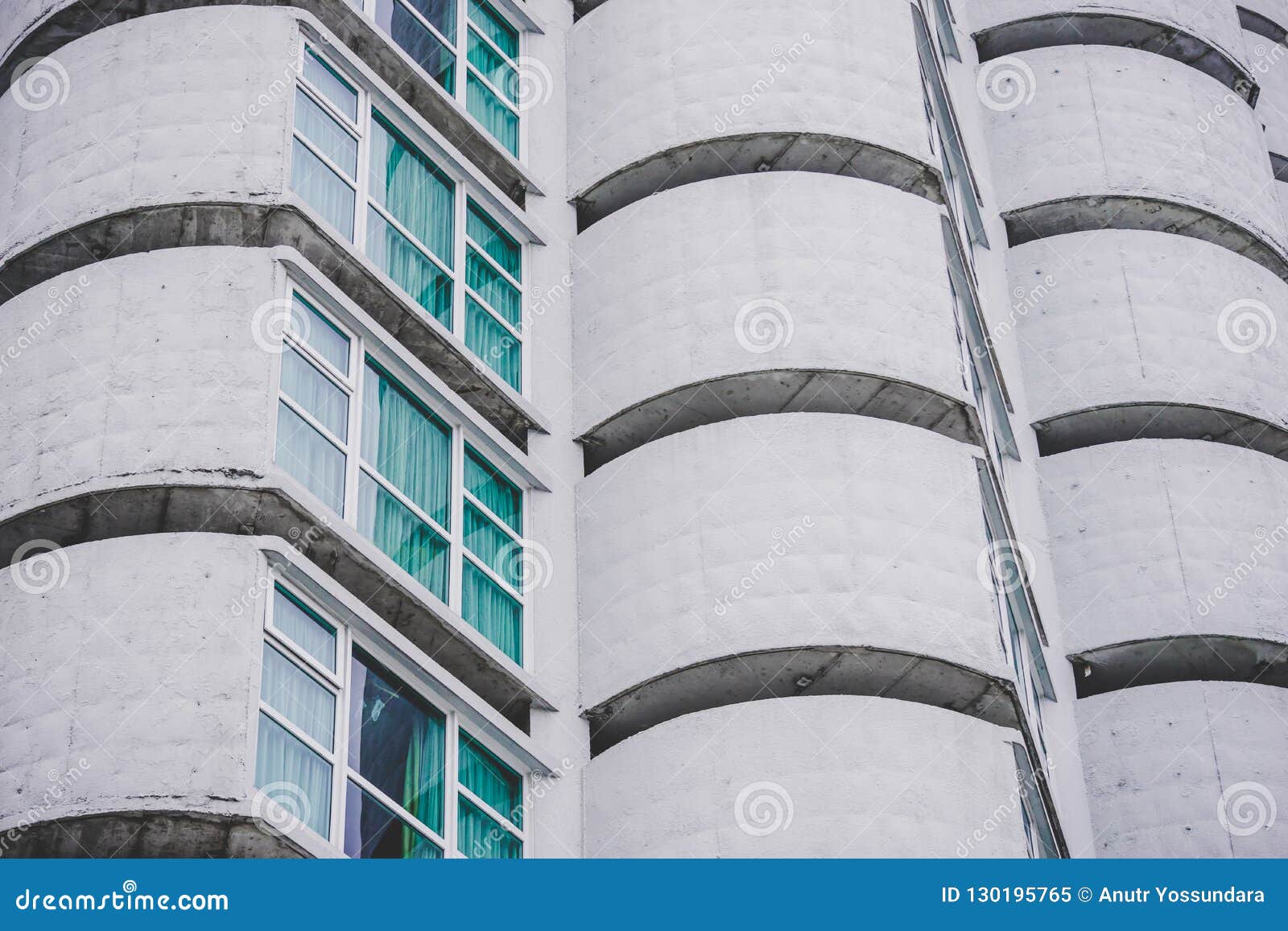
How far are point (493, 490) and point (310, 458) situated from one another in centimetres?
321

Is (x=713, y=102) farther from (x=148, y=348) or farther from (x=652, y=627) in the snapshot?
(x=148, y=348)

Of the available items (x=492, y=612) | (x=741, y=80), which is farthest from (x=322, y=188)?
(x=741, y=80)

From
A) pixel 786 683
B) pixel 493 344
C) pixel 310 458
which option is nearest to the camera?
pixel 310 458

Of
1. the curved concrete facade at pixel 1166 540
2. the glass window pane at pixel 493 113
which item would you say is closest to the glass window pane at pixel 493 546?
the glass window pane at pixel 493 113

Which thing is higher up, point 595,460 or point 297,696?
point 595,460

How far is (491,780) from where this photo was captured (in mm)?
20328

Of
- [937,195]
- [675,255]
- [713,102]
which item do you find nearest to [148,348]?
[675,255]

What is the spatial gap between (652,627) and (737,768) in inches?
76.8

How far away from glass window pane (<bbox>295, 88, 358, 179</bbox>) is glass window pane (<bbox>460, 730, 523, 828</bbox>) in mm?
6157

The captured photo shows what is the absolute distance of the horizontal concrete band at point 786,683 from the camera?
2144 centimetres

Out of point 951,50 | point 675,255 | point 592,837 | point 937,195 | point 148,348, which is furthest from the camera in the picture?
point 951,50

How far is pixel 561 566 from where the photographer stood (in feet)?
74.3

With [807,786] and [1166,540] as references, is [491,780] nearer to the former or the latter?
[807,786]

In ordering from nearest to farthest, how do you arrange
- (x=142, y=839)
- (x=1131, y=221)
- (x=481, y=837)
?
(x=142, y=839) < (x=481, y=837) < (x=1131, y=221)
